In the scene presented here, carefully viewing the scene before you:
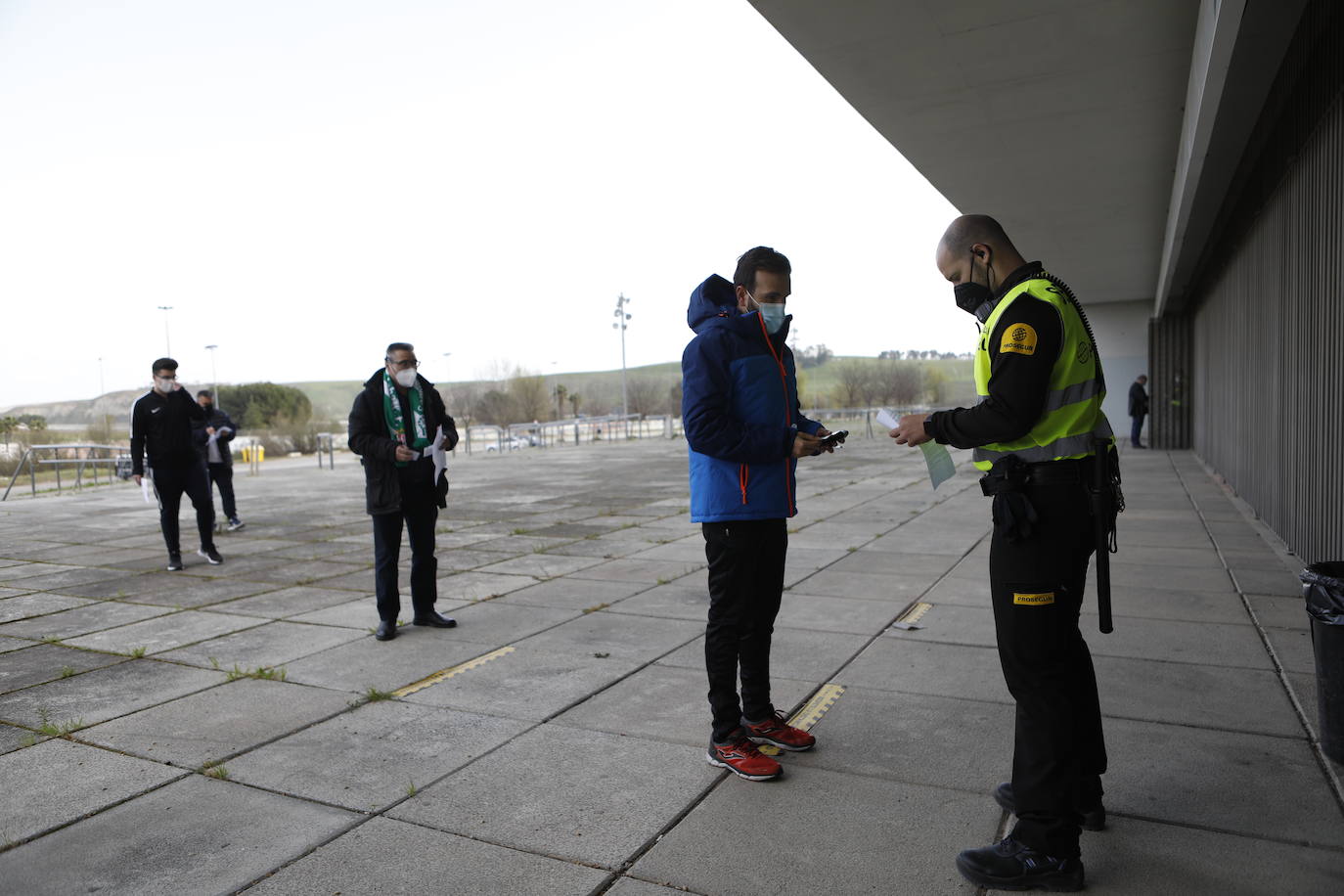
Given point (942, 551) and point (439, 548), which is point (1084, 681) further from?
point (439, 548)

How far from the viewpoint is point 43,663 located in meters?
5.21

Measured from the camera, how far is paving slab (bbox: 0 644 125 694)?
193 inches

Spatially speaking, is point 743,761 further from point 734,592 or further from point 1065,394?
point 1065,394

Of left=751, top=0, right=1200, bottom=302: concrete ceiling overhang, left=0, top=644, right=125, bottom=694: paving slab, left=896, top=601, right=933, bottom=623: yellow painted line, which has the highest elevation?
left=751, top=0, right=1200, bottom=302: concrete ceiling overhang

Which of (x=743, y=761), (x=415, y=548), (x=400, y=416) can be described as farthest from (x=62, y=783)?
(x=400, y=416)

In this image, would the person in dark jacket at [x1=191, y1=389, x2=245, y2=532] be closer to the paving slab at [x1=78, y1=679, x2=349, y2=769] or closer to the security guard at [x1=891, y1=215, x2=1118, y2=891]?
the paving slab at [x1=78, y1=679, x2=349, y2=769]

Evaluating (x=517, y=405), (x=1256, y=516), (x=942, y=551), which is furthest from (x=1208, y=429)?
(x=517, y=405)

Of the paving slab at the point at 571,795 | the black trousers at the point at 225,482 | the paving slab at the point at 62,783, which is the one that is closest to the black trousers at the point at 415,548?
the paving slab at the point at 62,783

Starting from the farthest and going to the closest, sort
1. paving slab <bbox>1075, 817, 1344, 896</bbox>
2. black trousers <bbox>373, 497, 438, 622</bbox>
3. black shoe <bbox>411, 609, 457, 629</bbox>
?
1. black shoe <bbox>411, 609, 457, 629</bbox>
2. black trousers <bbox>373, 497, 438, 622</bbox>
3. paving slab <bbox>1075, 817, 1344, 896</bbox>

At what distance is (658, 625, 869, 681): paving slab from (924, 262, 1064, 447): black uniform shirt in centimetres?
228

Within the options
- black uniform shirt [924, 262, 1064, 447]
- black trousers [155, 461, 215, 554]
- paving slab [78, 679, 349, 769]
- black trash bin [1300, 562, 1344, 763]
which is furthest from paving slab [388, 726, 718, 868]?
black trousers [155, 461, 215, 554]

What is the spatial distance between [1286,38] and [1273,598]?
3632mm

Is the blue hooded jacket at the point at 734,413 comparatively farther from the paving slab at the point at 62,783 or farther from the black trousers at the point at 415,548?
the black trousers at the point at 415,548

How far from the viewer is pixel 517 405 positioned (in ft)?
190
